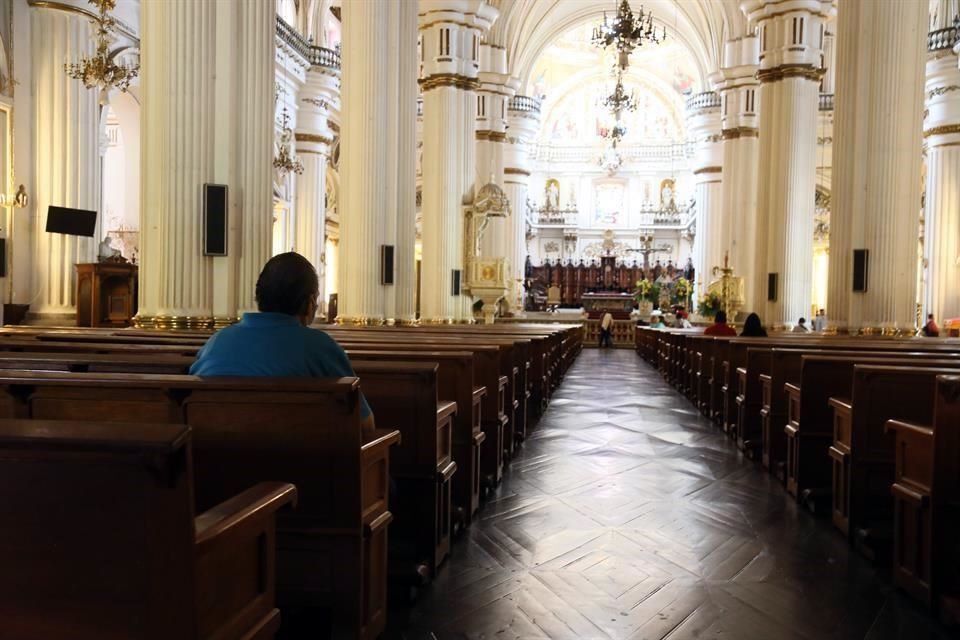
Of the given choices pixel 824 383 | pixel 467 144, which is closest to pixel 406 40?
pixel 467 144

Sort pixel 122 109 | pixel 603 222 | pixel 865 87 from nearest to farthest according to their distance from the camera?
1. pixel 865 87
2. pixel 122 109
3. pixel 603 222

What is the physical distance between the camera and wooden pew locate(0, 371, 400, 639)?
2.38 m

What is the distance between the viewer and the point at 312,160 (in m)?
21.7

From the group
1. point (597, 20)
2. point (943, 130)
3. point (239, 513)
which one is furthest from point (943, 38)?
point (239, 513)

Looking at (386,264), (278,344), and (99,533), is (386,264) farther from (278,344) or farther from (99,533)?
(99,533)

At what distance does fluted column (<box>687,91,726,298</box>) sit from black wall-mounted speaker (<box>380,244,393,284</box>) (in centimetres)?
1730

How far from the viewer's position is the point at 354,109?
41.5 ft

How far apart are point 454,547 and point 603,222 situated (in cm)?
4131

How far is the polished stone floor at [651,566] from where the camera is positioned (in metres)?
3.12

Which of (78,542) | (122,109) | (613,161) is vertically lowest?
(78,542)

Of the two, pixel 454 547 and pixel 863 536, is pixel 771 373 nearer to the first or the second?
pixel 863 536

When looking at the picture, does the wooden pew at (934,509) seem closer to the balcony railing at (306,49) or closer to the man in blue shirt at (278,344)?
the man in blue shirt at (278,344)

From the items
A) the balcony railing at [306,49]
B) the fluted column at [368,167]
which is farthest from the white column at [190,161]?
the balcony railing at [306,49]

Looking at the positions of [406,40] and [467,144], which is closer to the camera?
[406,40]
